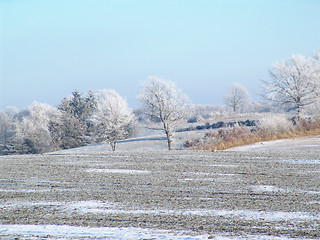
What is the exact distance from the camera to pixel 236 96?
9081 cm

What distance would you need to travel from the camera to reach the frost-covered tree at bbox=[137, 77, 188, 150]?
36219mm

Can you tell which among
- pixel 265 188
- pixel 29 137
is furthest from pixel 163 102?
pixel 29 137

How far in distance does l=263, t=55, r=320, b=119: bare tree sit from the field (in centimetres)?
2501

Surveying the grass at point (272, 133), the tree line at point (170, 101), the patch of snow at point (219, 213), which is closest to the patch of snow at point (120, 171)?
the patch of snow at point (219, 213)

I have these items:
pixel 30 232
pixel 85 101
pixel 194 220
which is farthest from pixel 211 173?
pixel 85 101

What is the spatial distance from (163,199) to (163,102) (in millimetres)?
28909

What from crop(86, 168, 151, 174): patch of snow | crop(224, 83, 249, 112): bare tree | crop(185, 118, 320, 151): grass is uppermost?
crop(224, 83, 249, 112): bare tree

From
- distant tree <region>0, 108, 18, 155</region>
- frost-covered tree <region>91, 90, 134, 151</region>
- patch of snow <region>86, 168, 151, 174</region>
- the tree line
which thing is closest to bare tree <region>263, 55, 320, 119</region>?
the tree line

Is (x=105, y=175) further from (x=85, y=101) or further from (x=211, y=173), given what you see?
(x=85, y=101)

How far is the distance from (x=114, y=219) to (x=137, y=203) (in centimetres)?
116

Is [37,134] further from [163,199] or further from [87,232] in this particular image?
[87,232]

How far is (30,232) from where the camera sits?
18.2 ft

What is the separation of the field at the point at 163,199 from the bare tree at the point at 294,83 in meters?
25.0

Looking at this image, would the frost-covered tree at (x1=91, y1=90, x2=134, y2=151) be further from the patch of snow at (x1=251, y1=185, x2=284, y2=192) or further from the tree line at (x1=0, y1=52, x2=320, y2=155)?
the patch of snow at (x1=251, y1=185, x2=284, y2=192)
